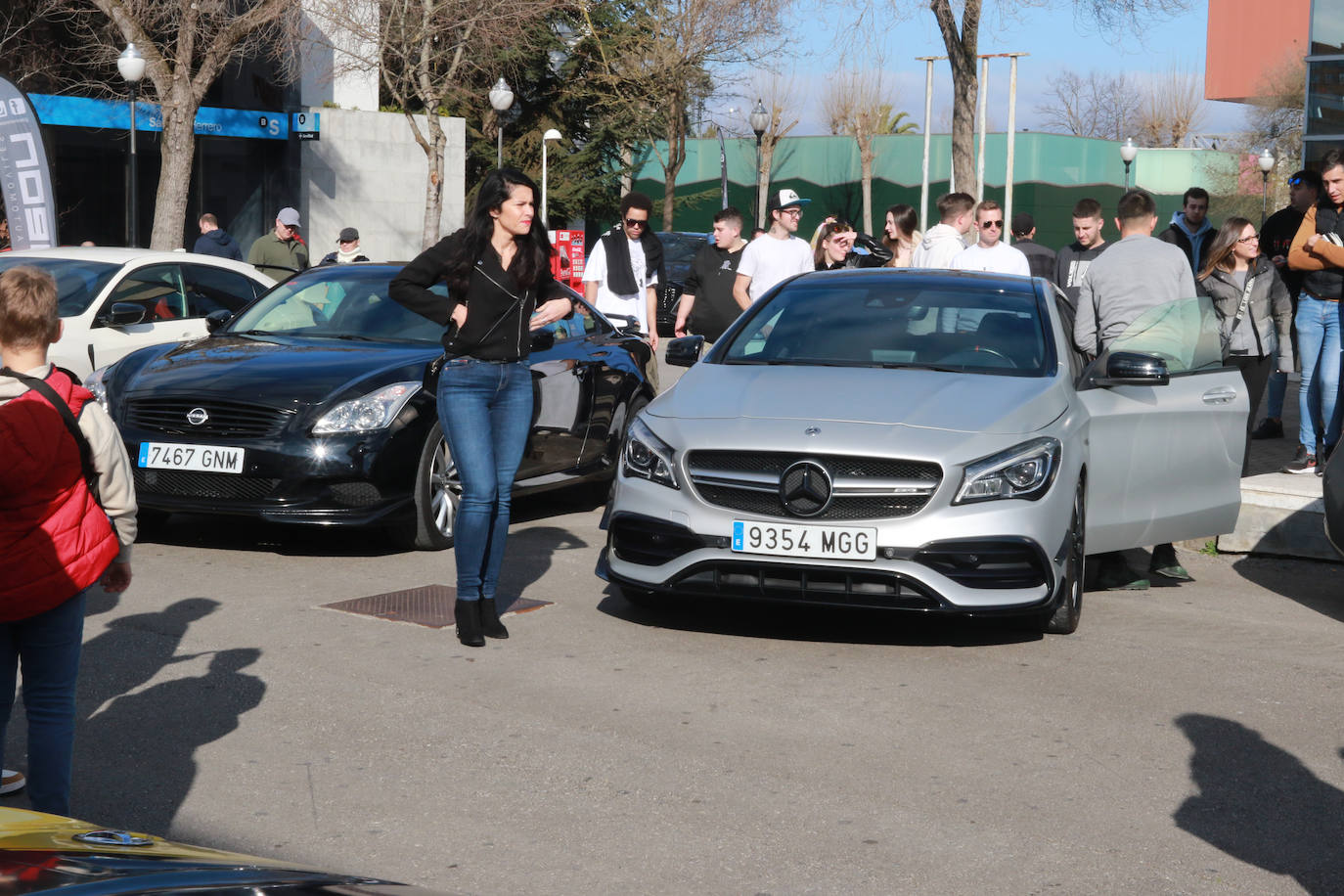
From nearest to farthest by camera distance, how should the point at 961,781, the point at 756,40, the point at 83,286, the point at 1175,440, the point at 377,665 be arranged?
the point at 961,781 < the point at 377,665 < the point at 1175,440 < the point at 83,286 < the point at 756,40

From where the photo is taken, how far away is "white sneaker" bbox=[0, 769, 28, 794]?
4.37 m

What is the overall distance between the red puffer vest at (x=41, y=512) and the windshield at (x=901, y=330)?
12.6ft

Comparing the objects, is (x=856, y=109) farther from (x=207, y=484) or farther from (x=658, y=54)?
(x=207, y=484)

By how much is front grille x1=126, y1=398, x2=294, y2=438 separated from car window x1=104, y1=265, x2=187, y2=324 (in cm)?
337

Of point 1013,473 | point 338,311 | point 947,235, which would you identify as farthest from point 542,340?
point 947,235

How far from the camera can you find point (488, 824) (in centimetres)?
424

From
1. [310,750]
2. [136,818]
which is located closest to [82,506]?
[136,818]

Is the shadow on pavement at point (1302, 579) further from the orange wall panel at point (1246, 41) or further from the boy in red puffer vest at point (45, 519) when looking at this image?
the orange wall panel at point (1246, 41)

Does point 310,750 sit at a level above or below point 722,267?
below

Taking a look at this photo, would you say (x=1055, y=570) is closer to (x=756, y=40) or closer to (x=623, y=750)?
(x=623, y=750)

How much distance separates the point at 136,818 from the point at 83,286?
7.50m

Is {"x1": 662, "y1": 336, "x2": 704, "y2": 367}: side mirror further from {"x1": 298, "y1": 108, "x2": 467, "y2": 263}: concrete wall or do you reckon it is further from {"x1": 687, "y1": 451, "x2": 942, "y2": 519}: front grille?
{"x1": 298, "y1": 108, "x2": 467, "y2": 263}: concrete wall

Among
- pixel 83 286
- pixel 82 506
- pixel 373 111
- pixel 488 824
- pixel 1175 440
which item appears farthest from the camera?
pixel 373 111

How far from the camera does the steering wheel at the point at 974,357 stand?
7.04 m
